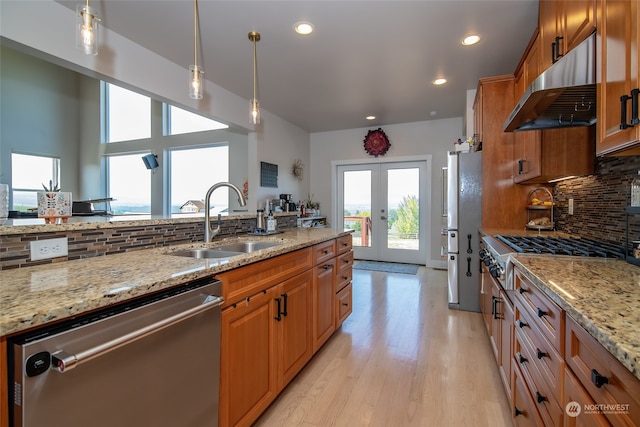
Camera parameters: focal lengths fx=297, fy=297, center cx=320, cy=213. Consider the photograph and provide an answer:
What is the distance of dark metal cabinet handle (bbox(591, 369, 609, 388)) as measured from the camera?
0.67 m

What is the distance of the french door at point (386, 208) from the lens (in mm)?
5348

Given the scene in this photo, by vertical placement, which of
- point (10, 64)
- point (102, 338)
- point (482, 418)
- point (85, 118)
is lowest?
point (482, 418)

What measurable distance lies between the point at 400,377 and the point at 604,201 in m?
1.73

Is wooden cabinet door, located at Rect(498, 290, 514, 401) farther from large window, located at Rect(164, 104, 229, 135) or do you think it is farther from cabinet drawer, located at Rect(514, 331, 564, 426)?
large window, located at Rect(164, 104, 229, 135)

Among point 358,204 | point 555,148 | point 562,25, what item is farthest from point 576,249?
point 358,204

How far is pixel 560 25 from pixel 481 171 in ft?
5.16

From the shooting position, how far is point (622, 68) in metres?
1.11

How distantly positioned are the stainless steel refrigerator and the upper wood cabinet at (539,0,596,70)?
127 cm

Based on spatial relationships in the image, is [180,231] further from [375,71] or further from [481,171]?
[481,171]

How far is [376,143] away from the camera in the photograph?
17.8ft

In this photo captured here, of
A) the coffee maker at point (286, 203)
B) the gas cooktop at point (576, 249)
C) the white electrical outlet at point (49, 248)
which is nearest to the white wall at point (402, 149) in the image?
the coffee maker at point (286, 203)

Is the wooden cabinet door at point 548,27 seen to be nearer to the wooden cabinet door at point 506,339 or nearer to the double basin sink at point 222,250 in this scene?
the wooden cabinet door at point 506,339

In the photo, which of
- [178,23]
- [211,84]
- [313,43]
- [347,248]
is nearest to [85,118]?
Answer: [211,84]

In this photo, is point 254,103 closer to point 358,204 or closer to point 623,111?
point 623,111
